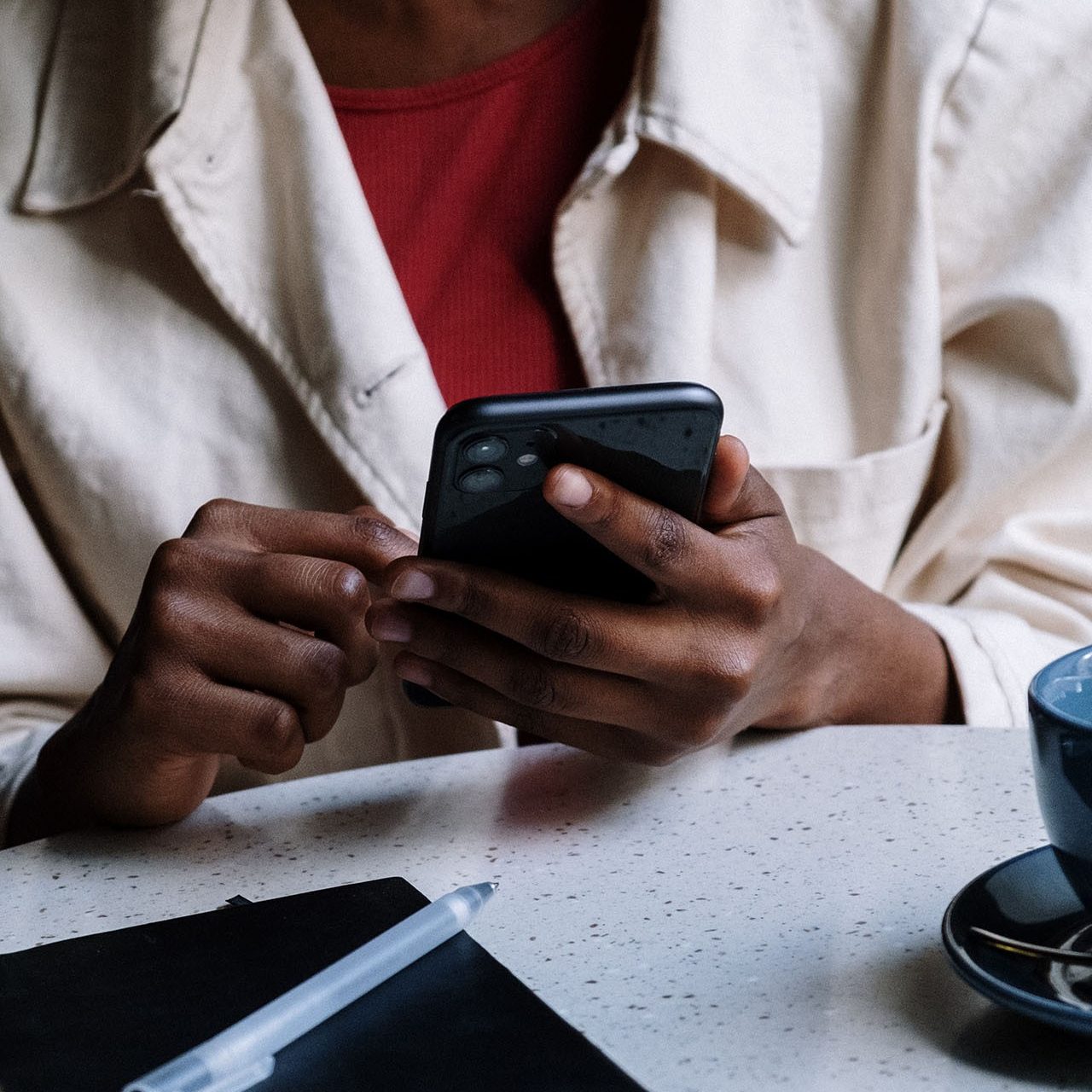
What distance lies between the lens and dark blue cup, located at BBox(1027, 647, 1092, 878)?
401 mm

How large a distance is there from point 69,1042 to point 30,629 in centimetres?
50

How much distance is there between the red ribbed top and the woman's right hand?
1.01 ft

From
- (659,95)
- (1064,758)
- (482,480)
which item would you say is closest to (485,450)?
(482,480)

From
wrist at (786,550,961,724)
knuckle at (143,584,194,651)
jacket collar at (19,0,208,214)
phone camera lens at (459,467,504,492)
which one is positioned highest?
jacket collar at (19,0,208,214)

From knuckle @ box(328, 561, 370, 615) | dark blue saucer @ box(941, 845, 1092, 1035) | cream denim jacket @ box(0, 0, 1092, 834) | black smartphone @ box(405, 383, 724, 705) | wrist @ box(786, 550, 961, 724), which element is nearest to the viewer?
dark blue saucer @ box(941, 845, 1092, 1035)

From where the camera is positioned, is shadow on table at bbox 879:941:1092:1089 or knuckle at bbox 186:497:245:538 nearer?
shadow on table at bbox 879:941:1092:1089

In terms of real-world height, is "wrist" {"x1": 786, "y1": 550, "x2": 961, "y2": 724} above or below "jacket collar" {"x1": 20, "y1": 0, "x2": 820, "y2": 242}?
below

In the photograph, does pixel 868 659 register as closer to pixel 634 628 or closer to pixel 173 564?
pixel 634 628

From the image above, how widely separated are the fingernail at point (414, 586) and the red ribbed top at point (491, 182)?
0.38 metres

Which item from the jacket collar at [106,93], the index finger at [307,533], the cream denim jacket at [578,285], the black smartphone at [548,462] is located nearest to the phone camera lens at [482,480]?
the black smartphone at [548,462]

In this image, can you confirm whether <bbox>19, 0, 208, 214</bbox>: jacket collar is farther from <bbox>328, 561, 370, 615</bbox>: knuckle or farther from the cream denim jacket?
<bbox>328, 561, 370, 615</bbox>: knuckle

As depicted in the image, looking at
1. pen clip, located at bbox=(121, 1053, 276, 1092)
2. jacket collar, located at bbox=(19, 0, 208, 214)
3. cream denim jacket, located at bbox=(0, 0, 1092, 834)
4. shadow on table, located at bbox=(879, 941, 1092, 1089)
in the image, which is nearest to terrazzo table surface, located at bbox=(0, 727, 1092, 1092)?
shadow on table, located at bbox=(879, 941, 1092, 1089)

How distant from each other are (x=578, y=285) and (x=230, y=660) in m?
0.40

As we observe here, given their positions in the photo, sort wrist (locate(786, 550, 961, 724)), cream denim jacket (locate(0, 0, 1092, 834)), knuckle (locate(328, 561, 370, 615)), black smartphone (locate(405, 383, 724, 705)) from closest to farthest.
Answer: black smartphone (locate(405, 383, 724, 705)), knuckle (locate(328, 561, 370, 615)), wrist (locate(786, 550, 961, 724)), cream denim jacket (locate(0, 0, 1092, 834))
